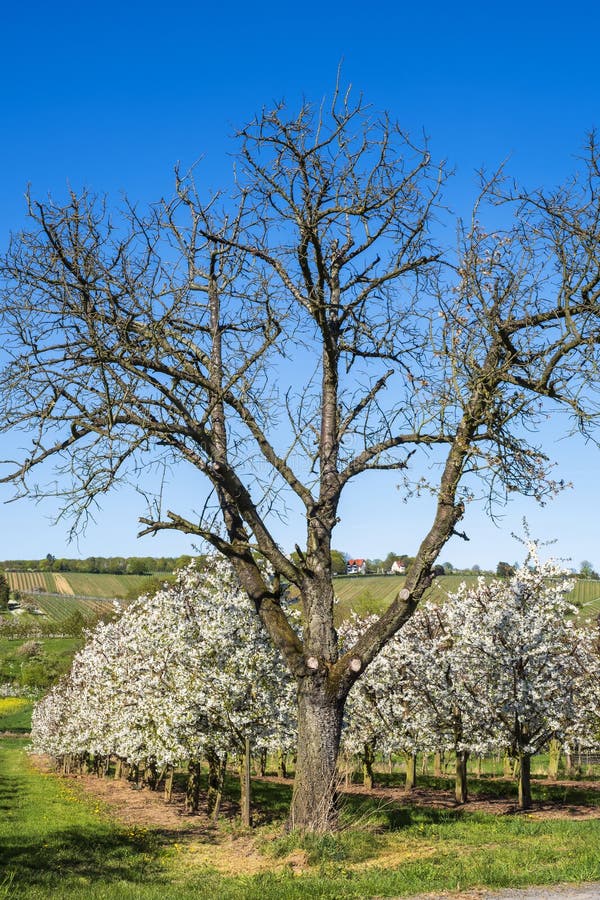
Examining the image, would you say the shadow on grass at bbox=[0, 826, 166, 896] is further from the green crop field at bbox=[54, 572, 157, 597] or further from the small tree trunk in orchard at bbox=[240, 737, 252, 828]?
the green crop field at bbox=[54, 572, 157, 597]

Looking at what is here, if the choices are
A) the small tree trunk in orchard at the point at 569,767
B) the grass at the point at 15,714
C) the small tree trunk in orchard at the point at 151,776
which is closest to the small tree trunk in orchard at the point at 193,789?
the small tree trunk in orchard at the point at 151,776

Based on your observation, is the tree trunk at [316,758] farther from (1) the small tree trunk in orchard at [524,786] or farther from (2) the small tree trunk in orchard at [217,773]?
(1) the small tree trunk in orchard at [524,786]

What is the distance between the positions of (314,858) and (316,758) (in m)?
1.44

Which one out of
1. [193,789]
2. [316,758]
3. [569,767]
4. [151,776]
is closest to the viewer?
[316,758]

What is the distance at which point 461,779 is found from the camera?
20.2m

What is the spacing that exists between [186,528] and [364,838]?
5139 millimetres

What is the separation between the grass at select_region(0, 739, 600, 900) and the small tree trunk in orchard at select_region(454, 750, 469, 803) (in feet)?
16.0

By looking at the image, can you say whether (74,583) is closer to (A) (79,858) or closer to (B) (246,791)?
(B) (246,791)

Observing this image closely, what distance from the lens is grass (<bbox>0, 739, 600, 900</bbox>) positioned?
760 centimetres

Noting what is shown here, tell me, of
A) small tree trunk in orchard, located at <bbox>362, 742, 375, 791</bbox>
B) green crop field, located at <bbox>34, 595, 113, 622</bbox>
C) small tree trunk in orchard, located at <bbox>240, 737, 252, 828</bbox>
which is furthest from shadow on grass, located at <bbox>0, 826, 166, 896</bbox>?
green crop field, located at <bbox>34, 595, 113, 622</bbox>

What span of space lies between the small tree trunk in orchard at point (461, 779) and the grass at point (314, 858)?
4.89 metres

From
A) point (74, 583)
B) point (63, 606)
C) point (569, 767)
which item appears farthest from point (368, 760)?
point (74, 583)

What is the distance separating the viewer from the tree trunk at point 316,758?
10203mm

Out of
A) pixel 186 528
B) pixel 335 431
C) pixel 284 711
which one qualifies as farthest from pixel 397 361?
pixel 284 711
